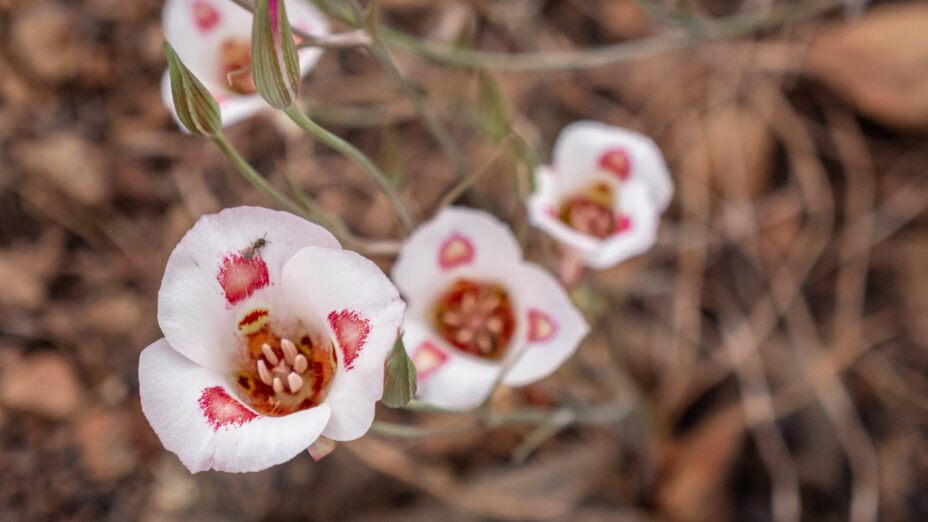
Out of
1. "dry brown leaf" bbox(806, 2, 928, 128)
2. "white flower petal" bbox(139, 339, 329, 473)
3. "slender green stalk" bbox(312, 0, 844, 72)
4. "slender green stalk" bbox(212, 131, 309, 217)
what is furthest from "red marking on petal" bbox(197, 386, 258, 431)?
"dry brown leaf" bbox(806, 2, 928, 128)

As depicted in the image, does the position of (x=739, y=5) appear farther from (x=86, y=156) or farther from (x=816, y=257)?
(x=86, y=156)

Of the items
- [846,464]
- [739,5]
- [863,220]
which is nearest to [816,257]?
[863,220]

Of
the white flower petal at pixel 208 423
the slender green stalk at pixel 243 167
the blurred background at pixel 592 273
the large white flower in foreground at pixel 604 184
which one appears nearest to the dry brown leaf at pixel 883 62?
the blurred background at pixel 592 273

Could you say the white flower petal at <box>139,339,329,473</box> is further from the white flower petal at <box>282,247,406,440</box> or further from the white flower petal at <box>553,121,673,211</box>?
the white flower petal at <box>553,121,673,211</box>

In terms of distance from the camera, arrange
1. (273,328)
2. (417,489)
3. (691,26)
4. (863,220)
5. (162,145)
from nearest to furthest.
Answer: (273,328) → (691,26) → (417,489) → (863,220) → (162,145)

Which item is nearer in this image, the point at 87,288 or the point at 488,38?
the point at 87,288

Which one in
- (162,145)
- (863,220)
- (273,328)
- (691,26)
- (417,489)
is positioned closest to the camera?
(273,328)
